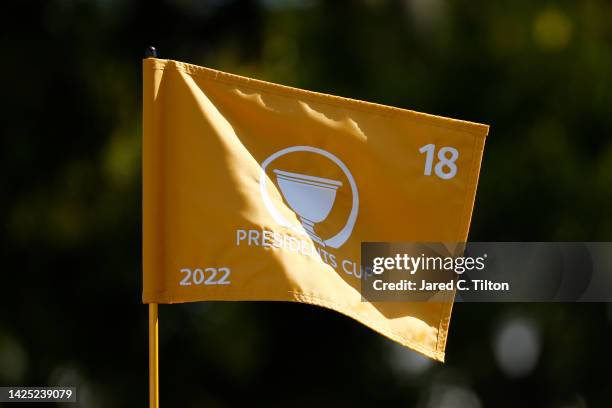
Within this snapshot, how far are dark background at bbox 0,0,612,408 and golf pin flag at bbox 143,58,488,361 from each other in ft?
11.2

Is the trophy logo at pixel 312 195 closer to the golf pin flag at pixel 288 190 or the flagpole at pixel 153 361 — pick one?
the golf pin flag at pixel 288 190

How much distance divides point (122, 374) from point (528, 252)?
2.99 metres

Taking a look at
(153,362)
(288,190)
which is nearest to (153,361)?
(153,362)

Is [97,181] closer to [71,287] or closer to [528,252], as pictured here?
[71,287]

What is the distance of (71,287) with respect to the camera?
8.36 metres

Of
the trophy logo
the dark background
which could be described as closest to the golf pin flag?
the trophy logo

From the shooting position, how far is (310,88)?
8289 millimetres

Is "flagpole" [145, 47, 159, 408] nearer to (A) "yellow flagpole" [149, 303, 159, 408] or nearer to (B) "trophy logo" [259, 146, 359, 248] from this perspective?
(A) "yellow flagpole" [149, 303, 159, 408]

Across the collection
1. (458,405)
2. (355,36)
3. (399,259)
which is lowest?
(458,405)

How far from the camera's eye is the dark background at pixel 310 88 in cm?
824

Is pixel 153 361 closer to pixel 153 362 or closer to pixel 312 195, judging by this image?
pixel 153 362

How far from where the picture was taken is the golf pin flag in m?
4.54

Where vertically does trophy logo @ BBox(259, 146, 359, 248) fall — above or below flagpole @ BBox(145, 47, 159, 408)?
above

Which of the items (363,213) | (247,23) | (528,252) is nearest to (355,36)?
(247,23)
